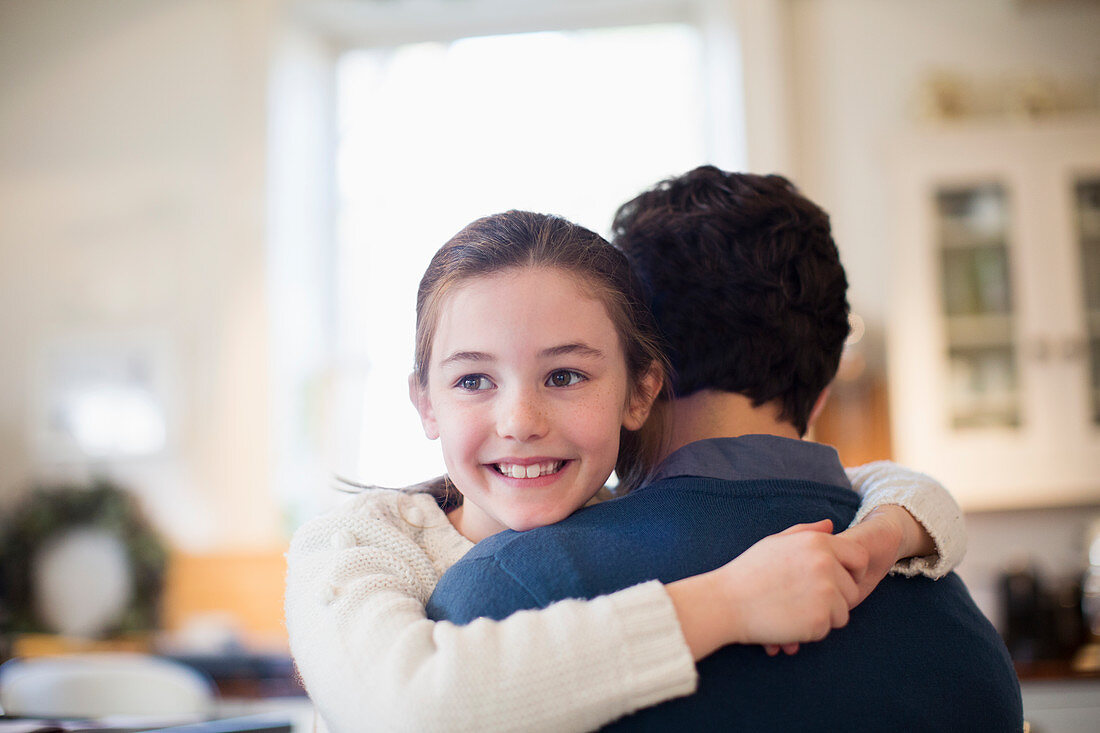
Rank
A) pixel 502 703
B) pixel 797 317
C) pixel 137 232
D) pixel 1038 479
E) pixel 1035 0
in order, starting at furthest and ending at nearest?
pixel 137 232
pixel 1035 0
pixel 1038 479
pixel 797 317
pixel 502 703

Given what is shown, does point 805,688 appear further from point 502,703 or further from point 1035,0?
point 1035,0

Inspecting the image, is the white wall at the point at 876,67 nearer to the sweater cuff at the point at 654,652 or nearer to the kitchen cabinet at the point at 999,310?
the kitchen cabinet at the point at 999,310

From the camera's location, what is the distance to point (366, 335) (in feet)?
12.1

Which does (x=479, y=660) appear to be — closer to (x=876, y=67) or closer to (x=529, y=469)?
(x=529, y=469)

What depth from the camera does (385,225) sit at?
3752 mm

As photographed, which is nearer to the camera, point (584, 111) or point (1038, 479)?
point (1038, 479)

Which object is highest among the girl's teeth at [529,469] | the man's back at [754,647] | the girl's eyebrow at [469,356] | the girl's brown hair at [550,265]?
the girl's brown hair at [550,265]

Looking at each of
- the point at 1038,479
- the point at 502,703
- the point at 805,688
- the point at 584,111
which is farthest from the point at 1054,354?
the point at 502,703

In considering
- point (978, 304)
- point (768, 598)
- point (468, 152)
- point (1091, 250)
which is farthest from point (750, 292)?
point (468, 152)

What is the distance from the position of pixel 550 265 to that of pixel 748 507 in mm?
322

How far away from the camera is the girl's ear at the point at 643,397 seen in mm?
967

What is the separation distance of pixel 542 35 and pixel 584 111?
0.39 meters

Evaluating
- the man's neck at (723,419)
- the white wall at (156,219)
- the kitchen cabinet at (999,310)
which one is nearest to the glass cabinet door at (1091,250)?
the kitchen cabinet at (999,310)

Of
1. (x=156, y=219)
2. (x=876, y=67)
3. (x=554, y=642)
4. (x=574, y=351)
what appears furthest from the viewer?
(x=156, y=219)
